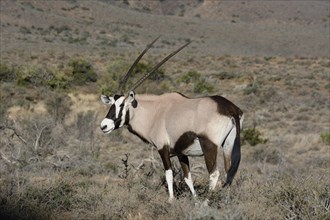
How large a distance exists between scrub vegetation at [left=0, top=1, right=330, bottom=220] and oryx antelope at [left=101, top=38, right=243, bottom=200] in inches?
17.7

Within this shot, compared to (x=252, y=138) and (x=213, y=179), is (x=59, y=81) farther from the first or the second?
(x=213, y=179)

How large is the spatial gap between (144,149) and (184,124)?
27.0ft

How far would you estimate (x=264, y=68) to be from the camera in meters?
41.9

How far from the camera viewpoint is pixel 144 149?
14844 mm

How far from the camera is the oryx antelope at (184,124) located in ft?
21.5

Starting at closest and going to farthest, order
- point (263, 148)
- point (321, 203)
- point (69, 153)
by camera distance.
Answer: point (321, 203) < point (69, 153) < point (263, 148)

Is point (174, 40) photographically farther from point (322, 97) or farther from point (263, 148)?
point (263, 148)

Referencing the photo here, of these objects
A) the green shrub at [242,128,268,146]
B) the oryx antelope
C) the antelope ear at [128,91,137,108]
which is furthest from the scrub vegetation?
the antelope ear at [128,91,137,108]

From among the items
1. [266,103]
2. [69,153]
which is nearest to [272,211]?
[69,153]

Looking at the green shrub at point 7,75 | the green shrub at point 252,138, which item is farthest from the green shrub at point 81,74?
the green shrub at point 252,138

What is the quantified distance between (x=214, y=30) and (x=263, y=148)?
64421mm

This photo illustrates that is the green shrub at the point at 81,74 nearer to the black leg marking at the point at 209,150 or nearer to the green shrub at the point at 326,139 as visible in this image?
the green shrub at the point at 326,139

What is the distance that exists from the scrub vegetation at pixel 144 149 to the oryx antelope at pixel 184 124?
0.45 m

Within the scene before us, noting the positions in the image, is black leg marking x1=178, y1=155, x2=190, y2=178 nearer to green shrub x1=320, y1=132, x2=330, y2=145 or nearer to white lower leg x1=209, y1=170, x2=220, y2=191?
white lower leg x1=209, y1=170, x2=220, y2=191
